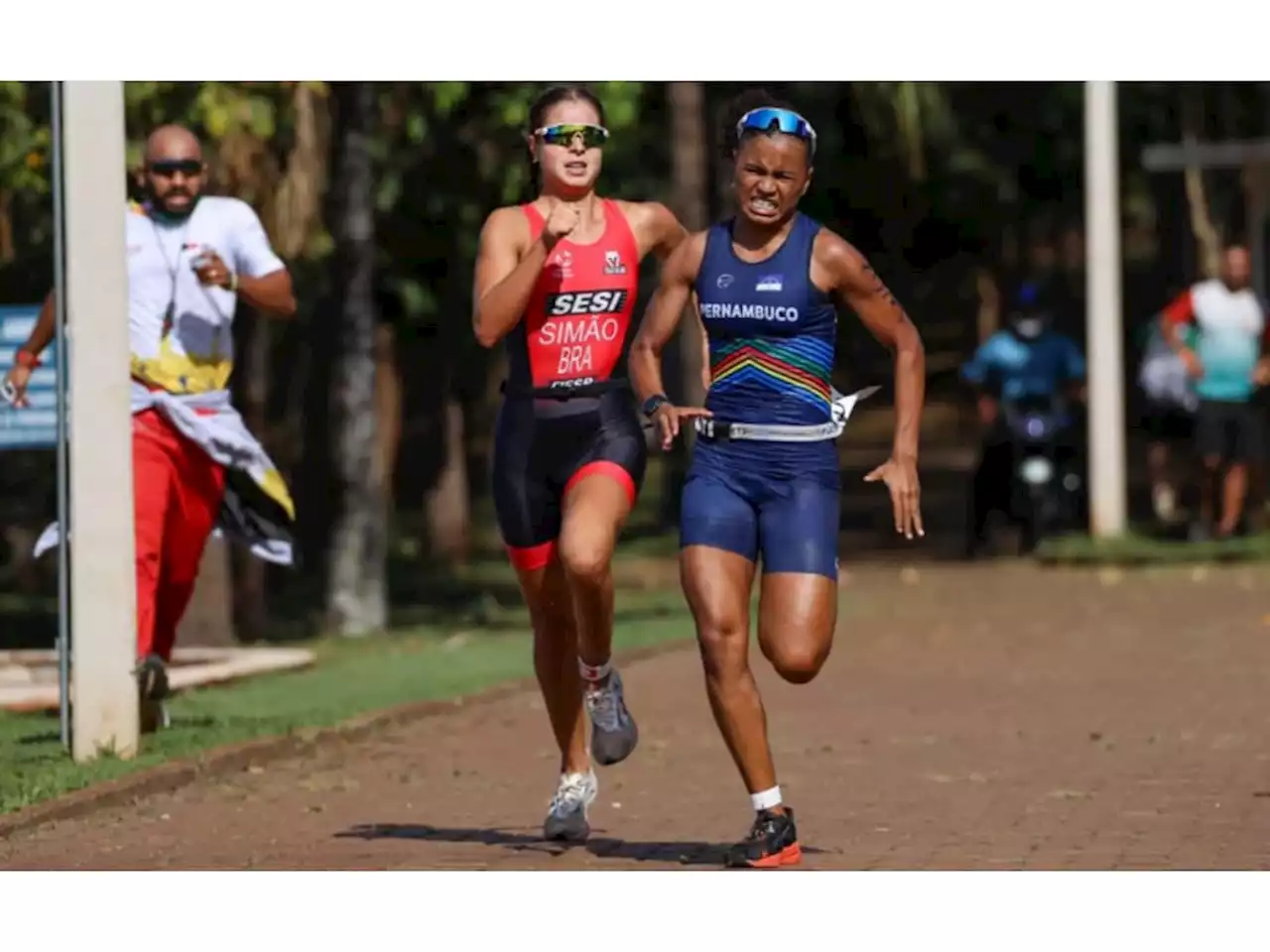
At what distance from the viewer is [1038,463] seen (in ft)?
79.3

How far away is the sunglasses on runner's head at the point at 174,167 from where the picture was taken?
13.1m

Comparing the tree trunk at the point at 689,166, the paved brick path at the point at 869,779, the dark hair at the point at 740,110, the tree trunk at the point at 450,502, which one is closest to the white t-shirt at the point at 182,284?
the paved brick path at the point at 869,779

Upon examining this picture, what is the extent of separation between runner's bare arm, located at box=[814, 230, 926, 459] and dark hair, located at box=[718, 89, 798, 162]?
36 centimetres

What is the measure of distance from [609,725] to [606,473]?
763 mm

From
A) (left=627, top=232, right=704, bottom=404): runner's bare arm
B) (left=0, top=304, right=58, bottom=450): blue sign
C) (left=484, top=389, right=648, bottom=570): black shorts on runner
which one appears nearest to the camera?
(left=627, top=232, right=704, bottom=404): runner's bare arm

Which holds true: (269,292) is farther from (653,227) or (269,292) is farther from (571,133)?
(571,133)

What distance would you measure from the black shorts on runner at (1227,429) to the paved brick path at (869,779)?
569 cm

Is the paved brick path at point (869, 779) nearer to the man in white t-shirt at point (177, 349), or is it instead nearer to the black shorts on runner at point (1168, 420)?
the man in white t-shirt at point (177, 349)

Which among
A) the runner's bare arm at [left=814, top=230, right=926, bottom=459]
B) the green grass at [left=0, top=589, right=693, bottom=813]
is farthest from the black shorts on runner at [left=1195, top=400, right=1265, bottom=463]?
the runner's bare arm at [left=814, top=230, right=926, bottom=459]

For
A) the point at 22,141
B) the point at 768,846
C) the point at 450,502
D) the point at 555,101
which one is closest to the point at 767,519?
the point at 768,846

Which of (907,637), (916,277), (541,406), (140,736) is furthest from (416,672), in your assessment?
(916,277)

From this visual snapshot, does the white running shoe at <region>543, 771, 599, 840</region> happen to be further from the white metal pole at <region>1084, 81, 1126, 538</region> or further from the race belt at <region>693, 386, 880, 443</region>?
the white metal pole at <region>1084, 81, 1126, 538</region>

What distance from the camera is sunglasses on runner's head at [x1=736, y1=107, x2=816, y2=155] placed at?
29.5 ft

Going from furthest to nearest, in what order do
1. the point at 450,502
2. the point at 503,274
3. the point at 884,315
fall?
the point at 450,502, the point at 503,274, the point at 884,315
